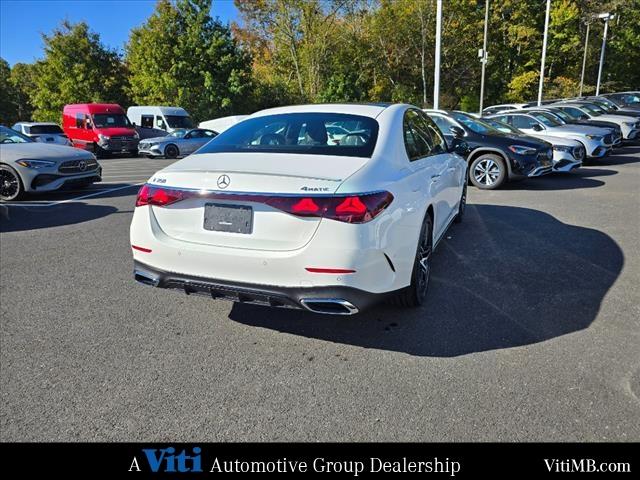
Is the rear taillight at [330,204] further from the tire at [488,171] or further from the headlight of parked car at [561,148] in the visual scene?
the headlight of parked car at [561,148]

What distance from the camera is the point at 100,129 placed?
69.5ft

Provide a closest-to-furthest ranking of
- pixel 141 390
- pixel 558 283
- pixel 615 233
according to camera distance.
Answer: pixel 141 390 → pixel 558 283 → pixel 615 233

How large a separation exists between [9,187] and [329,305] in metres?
8.41

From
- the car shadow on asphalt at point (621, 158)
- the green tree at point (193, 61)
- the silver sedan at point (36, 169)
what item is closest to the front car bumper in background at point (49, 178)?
the silver sedan at point (36, 169)

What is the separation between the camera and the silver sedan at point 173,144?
1964 centimetres

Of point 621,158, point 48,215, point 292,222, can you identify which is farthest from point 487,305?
point 621,158

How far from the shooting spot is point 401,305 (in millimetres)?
3795

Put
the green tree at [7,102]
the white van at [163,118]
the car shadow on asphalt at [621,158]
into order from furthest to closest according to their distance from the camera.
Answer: the green tree at [7,102]
the white van at [163,118]
the car shadow on asphalt at [621,158]

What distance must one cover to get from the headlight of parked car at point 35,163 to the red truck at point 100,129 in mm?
12931

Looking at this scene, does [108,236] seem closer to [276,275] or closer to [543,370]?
[276,275]

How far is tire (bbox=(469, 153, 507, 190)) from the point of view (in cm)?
919

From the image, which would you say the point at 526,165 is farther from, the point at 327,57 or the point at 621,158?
the point at 327,57

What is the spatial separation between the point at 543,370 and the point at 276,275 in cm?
175

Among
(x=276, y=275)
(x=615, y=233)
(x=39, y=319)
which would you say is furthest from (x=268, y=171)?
(x=615, y=233)
